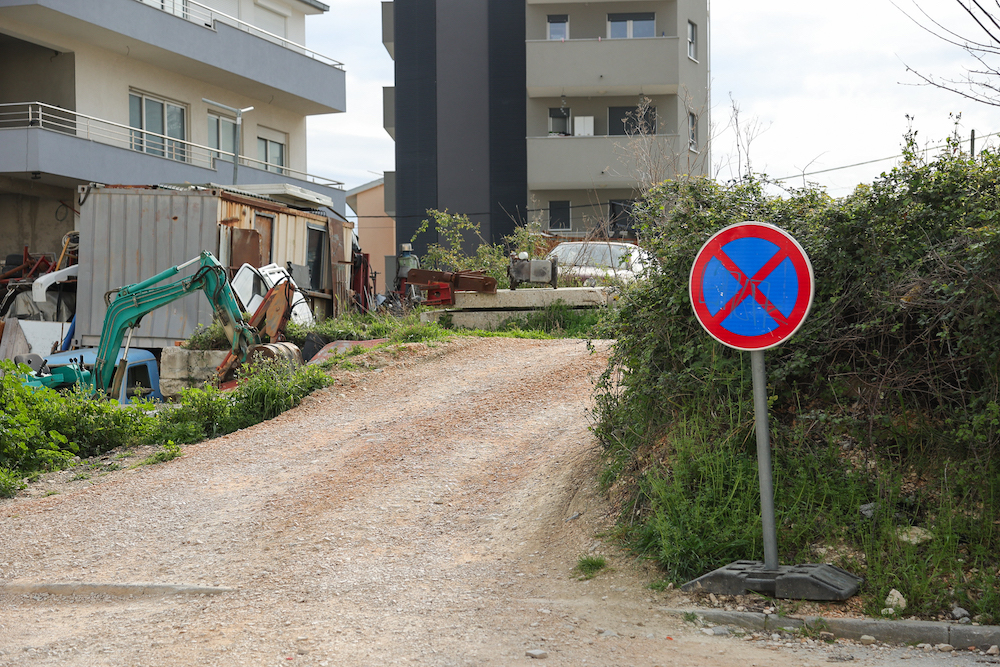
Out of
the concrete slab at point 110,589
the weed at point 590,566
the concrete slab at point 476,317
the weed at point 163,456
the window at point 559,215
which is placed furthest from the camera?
the window at point 559,215

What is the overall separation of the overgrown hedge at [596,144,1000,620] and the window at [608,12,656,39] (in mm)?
26027

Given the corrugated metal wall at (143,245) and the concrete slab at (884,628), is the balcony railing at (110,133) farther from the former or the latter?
the concrete slab at (884,628)

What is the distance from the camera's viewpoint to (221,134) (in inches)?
1106

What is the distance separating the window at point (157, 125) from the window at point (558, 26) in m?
12.6

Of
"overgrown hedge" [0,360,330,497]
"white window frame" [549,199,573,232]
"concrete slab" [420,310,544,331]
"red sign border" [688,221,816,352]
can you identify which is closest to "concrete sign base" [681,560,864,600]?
"red sign border" [688,221,816,352]

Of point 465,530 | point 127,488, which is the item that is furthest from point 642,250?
point 127,488

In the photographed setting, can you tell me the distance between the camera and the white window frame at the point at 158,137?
82.2 ft

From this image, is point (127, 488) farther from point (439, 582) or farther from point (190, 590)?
point (439, 582)

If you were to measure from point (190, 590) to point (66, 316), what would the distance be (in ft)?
44.7

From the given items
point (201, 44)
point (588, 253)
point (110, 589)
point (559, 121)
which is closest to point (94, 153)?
point (201, 44)

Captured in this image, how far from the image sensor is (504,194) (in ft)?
107

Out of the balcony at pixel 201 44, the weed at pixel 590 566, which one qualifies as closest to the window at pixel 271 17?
the balcony at pixel 201 44

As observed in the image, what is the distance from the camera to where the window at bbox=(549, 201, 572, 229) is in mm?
30781

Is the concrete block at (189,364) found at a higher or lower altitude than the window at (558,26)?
lower
